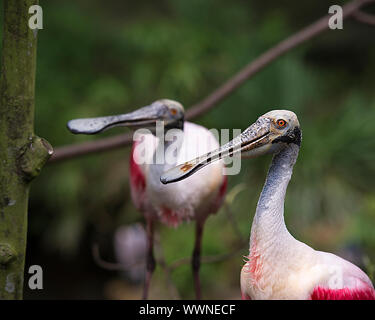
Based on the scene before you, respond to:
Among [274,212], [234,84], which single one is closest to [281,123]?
[274,212]

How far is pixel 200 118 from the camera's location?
4.52 metres

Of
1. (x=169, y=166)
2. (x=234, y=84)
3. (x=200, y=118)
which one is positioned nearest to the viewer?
(x=169, y=166)

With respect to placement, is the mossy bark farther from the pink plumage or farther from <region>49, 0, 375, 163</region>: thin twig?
<region>49, 0, 375, 163</region>: thin twig

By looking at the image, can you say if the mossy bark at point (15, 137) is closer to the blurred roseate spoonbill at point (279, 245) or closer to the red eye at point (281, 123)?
the blurred roseate spoonbill at point (279, 245)

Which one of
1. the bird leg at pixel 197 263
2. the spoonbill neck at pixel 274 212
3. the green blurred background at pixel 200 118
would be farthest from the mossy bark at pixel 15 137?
the green blurred background at pixel 200 118

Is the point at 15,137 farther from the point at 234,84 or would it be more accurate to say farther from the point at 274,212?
the point at 234,84

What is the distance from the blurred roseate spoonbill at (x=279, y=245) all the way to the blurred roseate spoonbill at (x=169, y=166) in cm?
48

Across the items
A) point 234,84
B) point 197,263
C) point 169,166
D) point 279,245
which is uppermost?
point 234,84

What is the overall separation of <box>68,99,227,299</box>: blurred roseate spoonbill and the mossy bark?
0.31m

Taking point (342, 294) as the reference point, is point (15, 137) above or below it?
above

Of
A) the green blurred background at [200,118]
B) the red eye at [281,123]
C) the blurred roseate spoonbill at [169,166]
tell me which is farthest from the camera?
the green blurred background at [200,118]

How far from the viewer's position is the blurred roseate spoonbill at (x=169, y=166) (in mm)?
1771

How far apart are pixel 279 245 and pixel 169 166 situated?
0.62 metres
